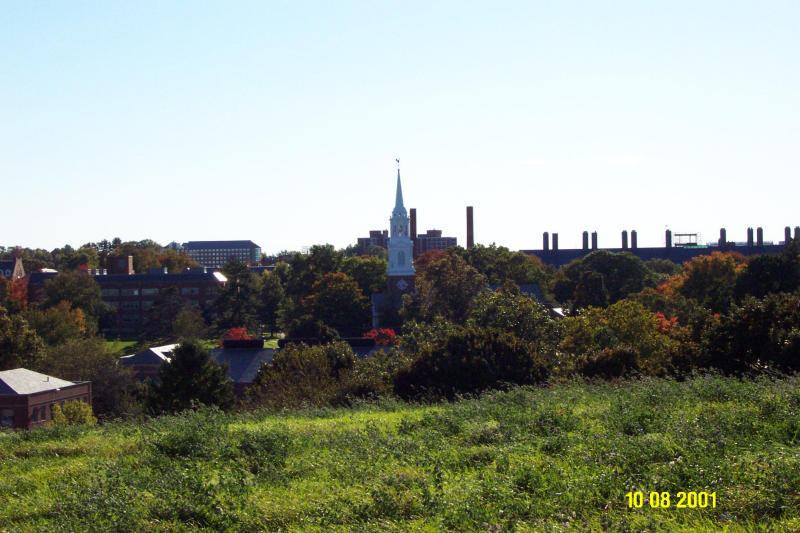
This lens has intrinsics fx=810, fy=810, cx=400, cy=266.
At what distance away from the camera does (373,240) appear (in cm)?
18150

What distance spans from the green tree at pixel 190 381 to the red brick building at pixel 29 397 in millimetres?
6380

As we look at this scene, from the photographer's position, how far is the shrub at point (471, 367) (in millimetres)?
23234

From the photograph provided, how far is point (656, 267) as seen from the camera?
328 ft

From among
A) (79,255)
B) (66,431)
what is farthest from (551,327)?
(79,255)

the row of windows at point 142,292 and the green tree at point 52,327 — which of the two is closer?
the green tree at point 52,327

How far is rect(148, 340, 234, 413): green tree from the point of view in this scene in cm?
3139

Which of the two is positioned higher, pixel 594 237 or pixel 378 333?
pixel 594 237

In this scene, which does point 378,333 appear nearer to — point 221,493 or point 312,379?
point 312,379

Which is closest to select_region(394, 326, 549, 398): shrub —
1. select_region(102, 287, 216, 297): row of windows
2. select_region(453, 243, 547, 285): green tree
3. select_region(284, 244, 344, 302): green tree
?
select_region(453, 243, 547, 285): green tree

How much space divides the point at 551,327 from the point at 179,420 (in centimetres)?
2527

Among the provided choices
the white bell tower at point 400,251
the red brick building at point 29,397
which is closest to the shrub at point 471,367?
the red brick building at point 29,397

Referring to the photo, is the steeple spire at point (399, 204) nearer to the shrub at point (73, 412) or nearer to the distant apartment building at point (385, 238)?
the shrub at point (73, 412)

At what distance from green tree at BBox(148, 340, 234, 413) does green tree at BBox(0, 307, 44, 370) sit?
57.5 feet

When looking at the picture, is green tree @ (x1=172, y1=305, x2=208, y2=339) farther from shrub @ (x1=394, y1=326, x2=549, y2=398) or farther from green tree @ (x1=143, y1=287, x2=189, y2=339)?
shrub @ (x1=394, y1=326, x2=549, y2=398)
